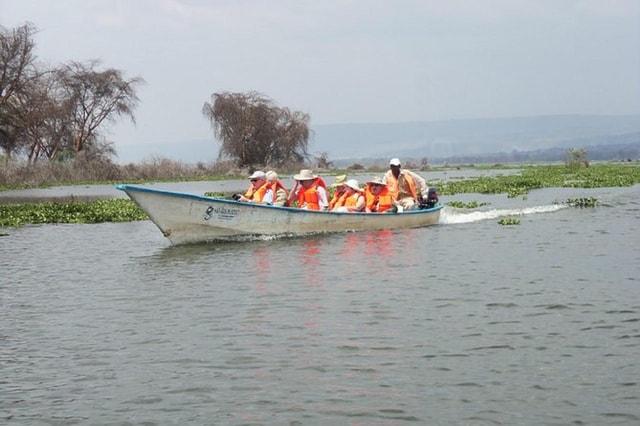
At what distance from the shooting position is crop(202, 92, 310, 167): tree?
8469 cm

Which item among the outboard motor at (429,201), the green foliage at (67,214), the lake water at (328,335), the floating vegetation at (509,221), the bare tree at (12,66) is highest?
the bare tree at (12,66)

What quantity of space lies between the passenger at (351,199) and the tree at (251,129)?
60.0 metres

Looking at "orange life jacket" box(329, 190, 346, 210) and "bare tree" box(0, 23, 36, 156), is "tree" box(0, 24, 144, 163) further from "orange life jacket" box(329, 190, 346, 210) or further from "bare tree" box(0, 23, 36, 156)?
"orange life jacket" box(329, 190, 346, 210)

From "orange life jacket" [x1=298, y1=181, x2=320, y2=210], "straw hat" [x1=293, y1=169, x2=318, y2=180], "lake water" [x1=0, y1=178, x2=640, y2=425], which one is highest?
"straw hat" [x1=293, y1=169, x2=318, y2=180]

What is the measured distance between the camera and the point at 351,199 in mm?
25438

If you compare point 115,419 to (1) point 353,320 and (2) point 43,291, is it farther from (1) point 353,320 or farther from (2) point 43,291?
(2) point 43,291

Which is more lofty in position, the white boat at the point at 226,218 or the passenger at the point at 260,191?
the passenger at the point at 260,191

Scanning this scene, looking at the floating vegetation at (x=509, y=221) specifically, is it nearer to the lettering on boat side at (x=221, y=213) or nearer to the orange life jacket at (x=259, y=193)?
the orange life jacket at (x=259, y=193)

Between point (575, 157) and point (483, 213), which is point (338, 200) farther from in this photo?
point (575, 157)

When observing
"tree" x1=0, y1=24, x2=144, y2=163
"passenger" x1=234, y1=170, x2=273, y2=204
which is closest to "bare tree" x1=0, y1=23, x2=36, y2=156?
"tree" x1=0, y1=24, x2=144, y2=163

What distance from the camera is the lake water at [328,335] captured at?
9.05 m

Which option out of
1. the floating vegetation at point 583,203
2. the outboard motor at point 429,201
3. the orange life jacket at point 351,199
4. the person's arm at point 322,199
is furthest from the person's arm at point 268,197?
the floating vegetation at point 583,203

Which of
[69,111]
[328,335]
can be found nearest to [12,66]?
[69,111]

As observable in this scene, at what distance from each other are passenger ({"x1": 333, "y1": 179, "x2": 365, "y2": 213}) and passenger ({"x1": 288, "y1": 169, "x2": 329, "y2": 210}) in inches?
19.9
